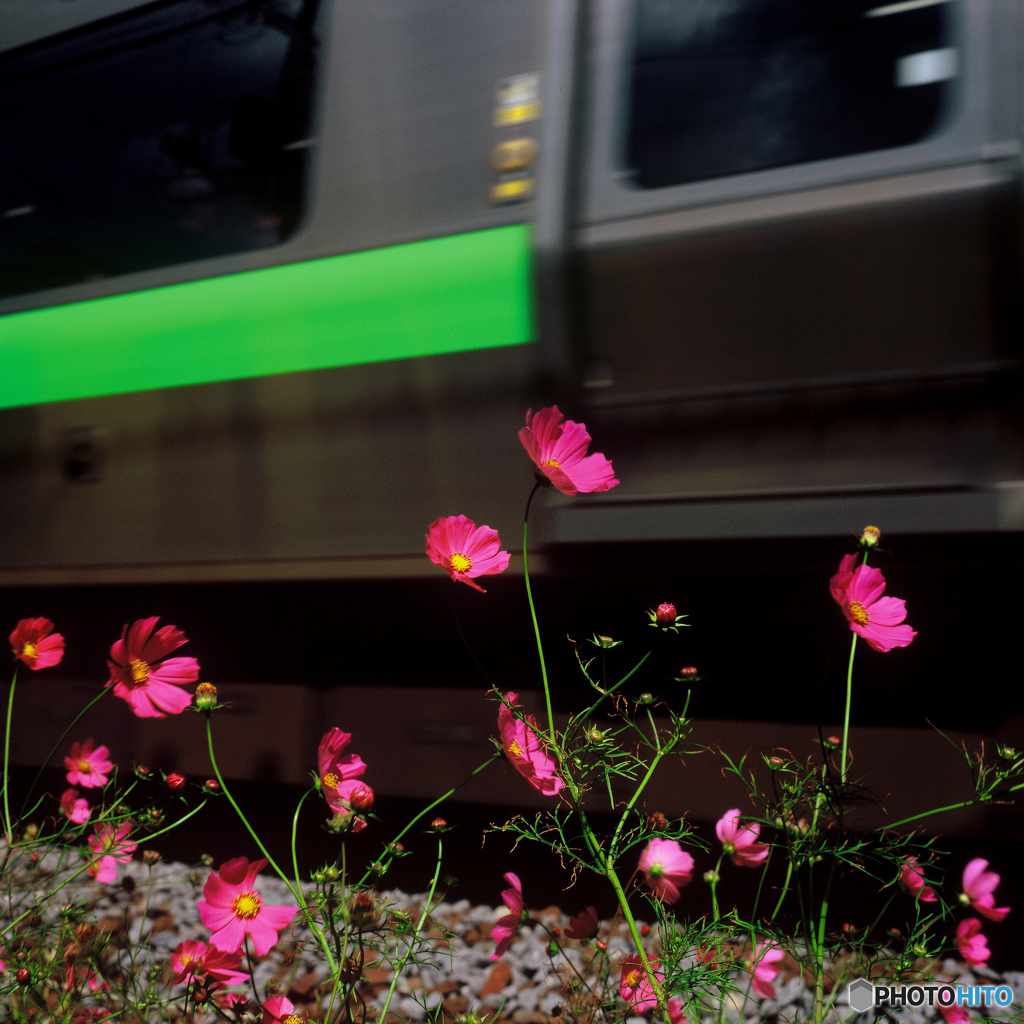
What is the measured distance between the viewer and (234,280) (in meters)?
2.10

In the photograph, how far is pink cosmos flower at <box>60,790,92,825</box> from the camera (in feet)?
3.62

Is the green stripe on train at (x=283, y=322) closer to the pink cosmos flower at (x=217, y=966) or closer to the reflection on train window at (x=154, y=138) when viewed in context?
the reflection on train window at (x=154, y=138)

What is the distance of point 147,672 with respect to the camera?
87 centimetres

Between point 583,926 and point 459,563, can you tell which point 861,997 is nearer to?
point 583,926

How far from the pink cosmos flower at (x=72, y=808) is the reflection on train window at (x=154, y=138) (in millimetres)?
1551

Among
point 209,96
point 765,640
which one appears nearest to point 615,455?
point 765,640

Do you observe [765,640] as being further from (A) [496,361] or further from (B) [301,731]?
(B) [301,731]

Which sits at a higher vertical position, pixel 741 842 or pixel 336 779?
pixel 336 779

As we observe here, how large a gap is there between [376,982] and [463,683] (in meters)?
0.71

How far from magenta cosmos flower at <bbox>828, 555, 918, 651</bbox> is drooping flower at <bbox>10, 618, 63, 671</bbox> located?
3.19ft

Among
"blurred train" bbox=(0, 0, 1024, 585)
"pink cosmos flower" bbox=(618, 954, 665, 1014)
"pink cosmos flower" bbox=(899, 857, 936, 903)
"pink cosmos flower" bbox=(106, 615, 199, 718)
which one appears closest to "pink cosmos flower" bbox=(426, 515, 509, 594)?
"pink cosmos flower" bbox=(106, 615, 199, 718)

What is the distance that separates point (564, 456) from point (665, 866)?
52cm

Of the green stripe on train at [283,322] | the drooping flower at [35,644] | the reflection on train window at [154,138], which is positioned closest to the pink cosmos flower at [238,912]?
the drooping flower at [35,644]

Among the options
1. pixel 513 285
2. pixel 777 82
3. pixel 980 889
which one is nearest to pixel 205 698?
pixel 980 889
